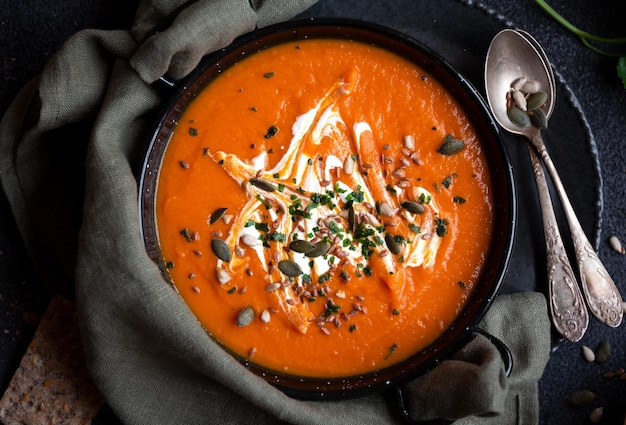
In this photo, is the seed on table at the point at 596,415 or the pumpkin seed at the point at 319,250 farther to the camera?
the seed on table at the point at 596,415

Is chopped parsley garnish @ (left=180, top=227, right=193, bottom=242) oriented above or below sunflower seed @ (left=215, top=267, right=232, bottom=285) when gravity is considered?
above

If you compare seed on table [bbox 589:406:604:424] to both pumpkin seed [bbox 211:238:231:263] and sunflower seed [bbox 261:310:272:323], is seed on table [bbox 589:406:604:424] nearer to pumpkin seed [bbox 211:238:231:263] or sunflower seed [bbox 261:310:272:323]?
sunflower seed [bbox 261:310:272:323]

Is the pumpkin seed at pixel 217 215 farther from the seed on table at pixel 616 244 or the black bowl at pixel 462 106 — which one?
the seed on table at pixel 616 244

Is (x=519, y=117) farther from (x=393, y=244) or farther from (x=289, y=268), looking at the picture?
(x=289, y=268)

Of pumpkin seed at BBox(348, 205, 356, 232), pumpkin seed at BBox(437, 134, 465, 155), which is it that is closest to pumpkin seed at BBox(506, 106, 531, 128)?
pumpkin seed at BBox(437, 134, 465, 155)

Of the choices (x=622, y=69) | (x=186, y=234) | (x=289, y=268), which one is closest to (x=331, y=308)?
(x=289, y=268)

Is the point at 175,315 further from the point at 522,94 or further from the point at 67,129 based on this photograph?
the point at 522,94

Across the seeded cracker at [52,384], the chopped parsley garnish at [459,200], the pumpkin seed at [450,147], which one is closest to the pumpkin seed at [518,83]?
the pumpkin seed at [450,147]
